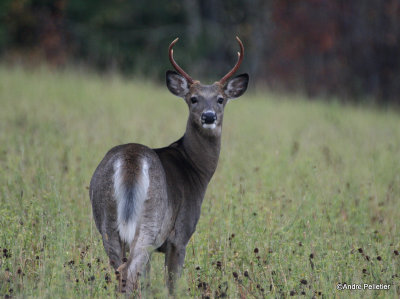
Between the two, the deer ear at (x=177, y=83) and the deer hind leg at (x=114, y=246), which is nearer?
the deer hind leg at (x=114, y=246)

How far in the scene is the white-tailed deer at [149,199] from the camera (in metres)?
4.08

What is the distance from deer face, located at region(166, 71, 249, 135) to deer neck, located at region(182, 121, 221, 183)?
64 mm

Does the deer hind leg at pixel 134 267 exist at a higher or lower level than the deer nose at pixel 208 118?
lower

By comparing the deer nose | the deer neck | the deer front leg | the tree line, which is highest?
the tree line

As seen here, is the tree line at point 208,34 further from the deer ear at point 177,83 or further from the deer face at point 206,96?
the deer ear at point 177,83

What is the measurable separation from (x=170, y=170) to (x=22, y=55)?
1733cm

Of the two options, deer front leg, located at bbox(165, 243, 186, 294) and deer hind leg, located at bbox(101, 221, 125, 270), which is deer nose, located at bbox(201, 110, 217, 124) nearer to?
deer front leg, located at bbox(165, 243, 186, 294)

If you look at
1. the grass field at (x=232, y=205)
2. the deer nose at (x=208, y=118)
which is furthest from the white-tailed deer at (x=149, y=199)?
the grass field at (x=232, y=205)

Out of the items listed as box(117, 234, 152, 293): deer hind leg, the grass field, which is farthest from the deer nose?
box(117, 234, 152, 293): deer hind leg

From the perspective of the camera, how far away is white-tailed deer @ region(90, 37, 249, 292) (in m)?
4.08

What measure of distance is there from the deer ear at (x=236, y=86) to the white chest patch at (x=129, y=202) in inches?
85.7

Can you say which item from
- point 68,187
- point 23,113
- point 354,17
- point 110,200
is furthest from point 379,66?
point 110,200

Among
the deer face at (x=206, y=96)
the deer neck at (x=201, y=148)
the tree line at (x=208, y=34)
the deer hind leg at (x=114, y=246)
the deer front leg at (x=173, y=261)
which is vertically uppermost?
the tree line at (x=208, y=34)

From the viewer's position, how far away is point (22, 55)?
68.5ft
